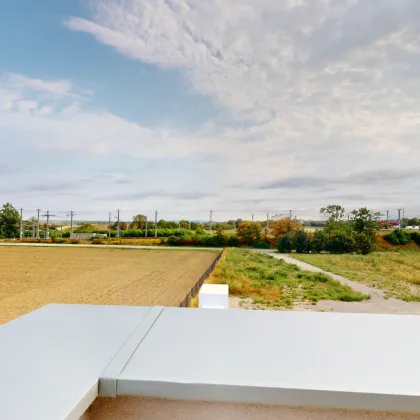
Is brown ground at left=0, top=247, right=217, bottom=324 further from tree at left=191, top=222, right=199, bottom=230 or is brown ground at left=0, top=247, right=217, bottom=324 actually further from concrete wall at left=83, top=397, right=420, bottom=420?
concrete wall at left=83, top=397, right=420, bottom=420

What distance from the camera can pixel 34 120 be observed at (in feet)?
18.5

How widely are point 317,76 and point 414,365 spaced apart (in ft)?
19.9

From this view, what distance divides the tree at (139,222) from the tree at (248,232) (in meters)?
1.68

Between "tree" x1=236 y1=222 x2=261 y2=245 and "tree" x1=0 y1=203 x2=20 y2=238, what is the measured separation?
4377mm

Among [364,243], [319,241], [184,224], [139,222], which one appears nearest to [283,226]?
[319,241]

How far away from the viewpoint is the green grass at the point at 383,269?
5.41 m

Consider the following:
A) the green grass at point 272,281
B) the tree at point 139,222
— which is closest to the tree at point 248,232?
the green grass at point 272,281

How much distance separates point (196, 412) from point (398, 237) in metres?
5.84

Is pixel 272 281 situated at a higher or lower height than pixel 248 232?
lower

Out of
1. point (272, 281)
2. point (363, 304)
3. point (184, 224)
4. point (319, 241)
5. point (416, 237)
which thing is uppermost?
point (184, 224)

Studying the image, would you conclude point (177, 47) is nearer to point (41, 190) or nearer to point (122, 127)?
point (122, 127)

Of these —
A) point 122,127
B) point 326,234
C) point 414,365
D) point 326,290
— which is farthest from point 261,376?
point 122,127

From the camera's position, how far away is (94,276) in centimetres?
669

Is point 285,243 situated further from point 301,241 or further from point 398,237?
point 398,237
